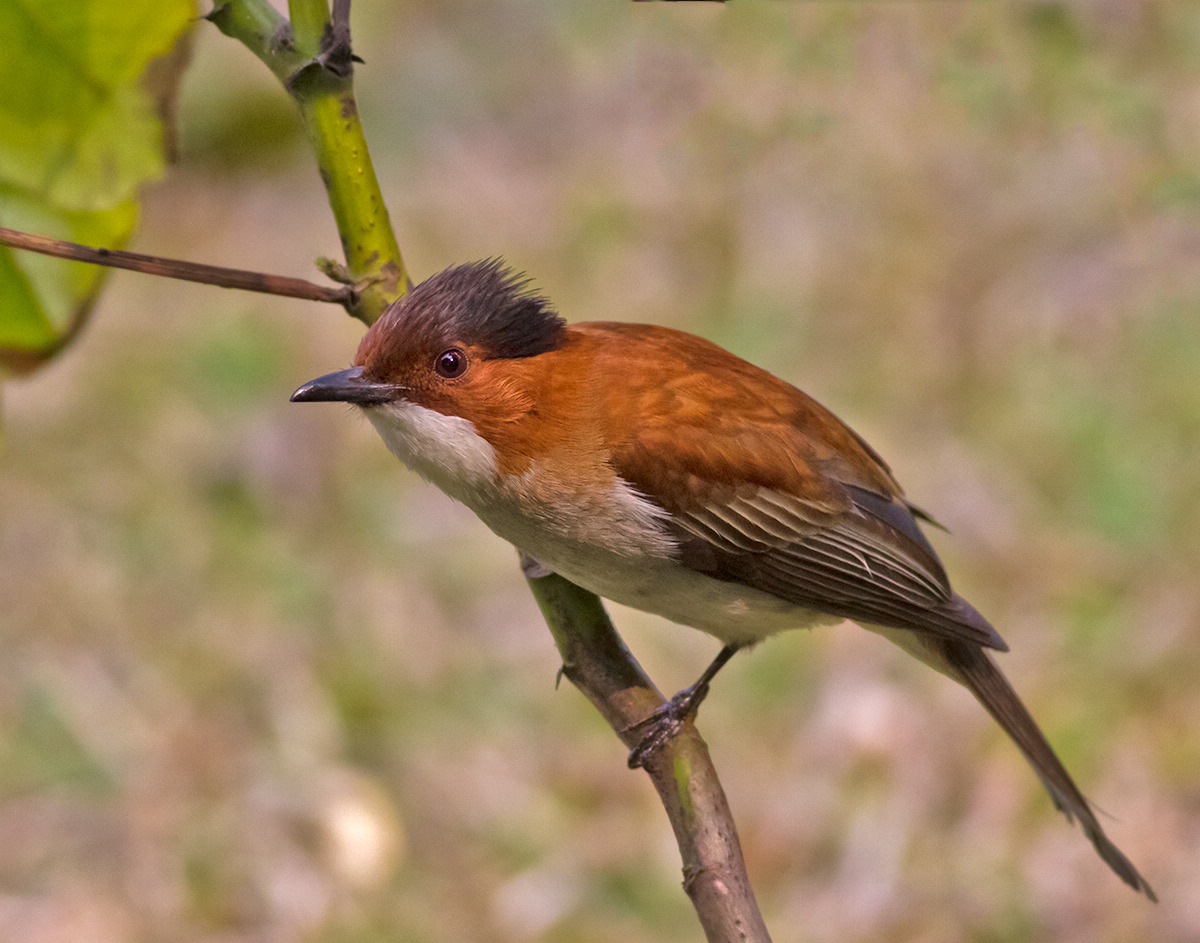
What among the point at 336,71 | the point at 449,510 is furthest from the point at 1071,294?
the point at 336,71

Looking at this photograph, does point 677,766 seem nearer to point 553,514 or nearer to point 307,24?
point 553,514

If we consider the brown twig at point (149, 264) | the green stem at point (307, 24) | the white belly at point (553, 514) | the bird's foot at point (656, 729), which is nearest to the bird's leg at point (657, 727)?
the bird's foot at point (656, 729)

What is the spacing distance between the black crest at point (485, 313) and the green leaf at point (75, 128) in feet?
1.50

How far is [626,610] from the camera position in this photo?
4.73 meters

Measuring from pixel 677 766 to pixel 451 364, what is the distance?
83 centimetres

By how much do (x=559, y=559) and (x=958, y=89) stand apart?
3.51 metres

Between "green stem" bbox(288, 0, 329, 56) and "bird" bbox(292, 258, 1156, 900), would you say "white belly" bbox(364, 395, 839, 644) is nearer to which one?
"bird" bbox(292, 258, 1156, 900)

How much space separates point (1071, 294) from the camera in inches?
247

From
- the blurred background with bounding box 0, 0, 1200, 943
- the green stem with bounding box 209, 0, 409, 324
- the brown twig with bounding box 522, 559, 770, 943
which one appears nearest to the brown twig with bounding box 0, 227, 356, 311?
the green stem with bounding box 209, 0, 409, 324

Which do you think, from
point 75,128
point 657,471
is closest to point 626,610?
point 657,471

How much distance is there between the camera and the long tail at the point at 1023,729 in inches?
103

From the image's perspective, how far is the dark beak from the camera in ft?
7.29

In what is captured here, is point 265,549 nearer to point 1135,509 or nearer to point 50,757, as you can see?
point 50,757

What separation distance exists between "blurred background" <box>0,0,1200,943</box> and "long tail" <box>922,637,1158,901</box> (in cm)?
120
